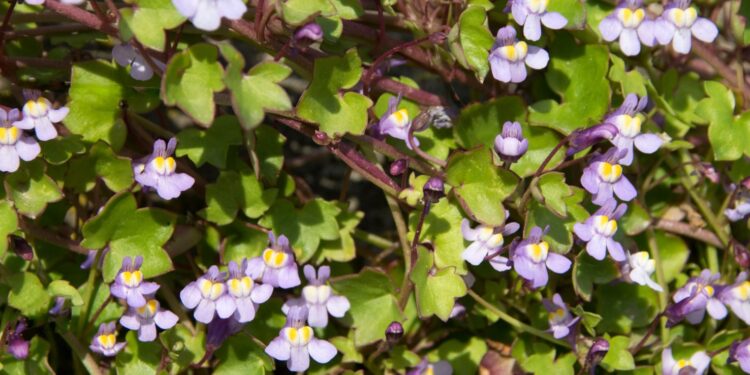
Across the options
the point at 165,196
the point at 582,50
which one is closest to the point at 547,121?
the point at 582,50

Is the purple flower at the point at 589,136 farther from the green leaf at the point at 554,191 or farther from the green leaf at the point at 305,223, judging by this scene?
the green leaf at the point at 305,223

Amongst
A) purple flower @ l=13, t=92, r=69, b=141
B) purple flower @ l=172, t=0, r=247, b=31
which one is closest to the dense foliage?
purple flower @ l=13, t=92, r=69, b=141

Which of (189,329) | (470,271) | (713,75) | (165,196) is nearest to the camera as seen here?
(165,196)

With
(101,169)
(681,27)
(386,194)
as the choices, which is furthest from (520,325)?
(101,169)

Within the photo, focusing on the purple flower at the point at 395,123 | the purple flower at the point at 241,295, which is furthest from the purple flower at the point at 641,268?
the purple flower at the point at 241,295

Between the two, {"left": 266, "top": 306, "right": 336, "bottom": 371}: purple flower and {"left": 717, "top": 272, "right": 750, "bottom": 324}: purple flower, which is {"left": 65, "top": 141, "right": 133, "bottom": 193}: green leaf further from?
{"left": 717, "top": 272, "right": 750, "bottom": 324}: purple flower

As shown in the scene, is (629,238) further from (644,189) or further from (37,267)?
(37,267)
